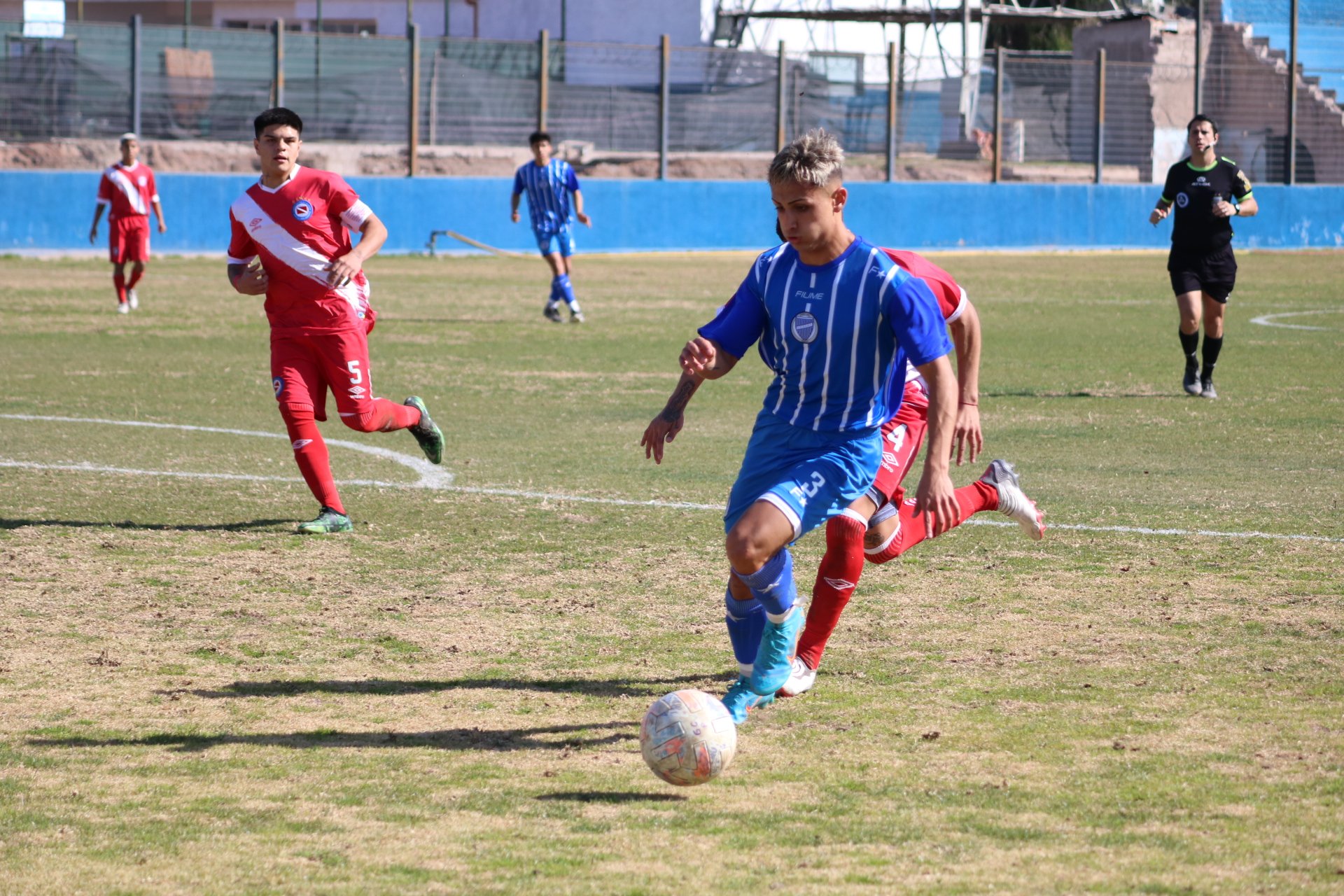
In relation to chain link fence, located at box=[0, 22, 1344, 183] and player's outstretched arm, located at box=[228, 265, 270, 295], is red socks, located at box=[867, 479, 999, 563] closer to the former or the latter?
player's outstretched arm, located at box=[228, 265, 270, 295]

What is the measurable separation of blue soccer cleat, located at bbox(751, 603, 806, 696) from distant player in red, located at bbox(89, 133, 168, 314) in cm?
1622

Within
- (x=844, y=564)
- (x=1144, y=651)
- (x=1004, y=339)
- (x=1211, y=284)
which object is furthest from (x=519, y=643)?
(x=1004, y=339)

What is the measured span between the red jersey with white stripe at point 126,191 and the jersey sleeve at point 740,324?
1672 centimetres

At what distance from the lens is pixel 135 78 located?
28812 mm

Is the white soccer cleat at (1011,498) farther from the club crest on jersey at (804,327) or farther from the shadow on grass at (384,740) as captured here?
the shadow on grass at (384,740)

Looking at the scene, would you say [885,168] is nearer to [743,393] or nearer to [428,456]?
[743,393]

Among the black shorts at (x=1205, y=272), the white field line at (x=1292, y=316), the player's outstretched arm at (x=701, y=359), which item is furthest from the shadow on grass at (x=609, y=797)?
the white field line at (x=1292, y=316)

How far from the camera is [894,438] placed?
19.1 feet

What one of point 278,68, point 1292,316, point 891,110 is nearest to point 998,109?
point 891,110

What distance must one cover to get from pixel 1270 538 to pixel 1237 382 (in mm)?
6860

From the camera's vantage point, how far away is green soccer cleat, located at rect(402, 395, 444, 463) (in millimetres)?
9031

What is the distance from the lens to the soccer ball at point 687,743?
174 inches

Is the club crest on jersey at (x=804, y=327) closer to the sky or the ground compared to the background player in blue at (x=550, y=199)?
closer to the ground

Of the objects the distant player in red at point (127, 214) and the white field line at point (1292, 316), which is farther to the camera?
the distant player in red at point (127, 214)
